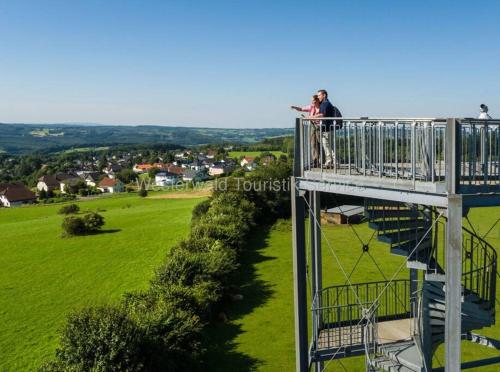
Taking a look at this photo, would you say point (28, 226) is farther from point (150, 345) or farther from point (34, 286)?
point (150, 345)

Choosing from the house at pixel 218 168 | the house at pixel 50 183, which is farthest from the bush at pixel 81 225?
the house at pixel 218 168

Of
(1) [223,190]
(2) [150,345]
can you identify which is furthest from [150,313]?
(1) [223,190]

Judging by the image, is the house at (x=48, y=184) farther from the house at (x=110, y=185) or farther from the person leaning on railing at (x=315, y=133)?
the person leaning on railing at (x=315, y=133)

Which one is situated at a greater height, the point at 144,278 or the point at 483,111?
the point at 483,111

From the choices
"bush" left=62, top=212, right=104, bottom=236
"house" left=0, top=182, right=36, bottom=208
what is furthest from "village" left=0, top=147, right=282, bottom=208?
"bush" left=62, top=212, right=104, bottom=236

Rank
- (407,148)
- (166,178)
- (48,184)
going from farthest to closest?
(166,178) → (48,184) → (407,148)

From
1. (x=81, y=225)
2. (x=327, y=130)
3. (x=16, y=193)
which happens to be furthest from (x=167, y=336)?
(x=16, y=193)

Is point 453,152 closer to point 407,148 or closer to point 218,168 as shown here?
point 407,148
